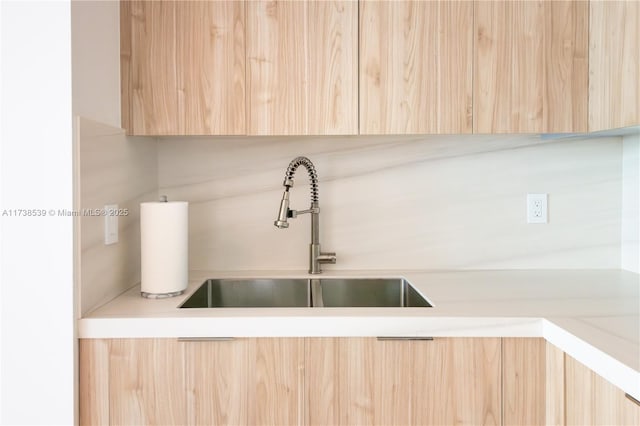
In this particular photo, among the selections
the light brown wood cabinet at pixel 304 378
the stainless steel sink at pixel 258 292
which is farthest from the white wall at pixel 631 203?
the stainless steel sink at pixel 258 292

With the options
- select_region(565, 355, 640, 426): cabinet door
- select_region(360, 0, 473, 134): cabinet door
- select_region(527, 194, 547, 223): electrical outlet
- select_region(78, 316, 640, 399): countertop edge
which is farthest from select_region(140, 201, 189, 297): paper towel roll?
select_region(527, 194, 547, 223): electrical outlet

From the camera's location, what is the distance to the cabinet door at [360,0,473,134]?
1.66 meters

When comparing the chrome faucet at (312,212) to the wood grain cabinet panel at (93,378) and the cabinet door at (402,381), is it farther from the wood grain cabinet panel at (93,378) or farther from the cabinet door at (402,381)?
the wood grain cabinet panel at (93,378)

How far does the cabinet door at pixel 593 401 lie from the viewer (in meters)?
1.00

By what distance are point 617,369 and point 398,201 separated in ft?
3.59

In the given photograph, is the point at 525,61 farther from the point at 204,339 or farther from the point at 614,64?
the point at 204,339

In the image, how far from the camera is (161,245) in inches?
61.6

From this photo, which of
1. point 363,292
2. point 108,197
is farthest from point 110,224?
point 363,292

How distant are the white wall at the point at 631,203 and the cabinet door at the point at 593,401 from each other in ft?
3.05

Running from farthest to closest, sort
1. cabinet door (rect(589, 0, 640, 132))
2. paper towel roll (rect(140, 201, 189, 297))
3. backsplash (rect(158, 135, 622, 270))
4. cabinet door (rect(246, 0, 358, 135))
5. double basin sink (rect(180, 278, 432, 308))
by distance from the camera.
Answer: backsplash (rect(158, 135, 622, 270))
double basin sink (rect(180, 278, 432, 308))
cabinet door (rect(246, 0, 358, 135))
paper towel roll (rect(140, 201, 189, 297))
cabinet door (rect(589, 0, 640, 132))

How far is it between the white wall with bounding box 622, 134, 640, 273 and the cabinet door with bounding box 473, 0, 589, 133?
44cm

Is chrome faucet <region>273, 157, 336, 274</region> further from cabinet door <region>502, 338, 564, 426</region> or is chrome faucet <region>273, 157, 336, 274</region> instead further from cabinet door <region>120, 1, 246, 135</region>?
cabinet door <region>502, 338, 564, 426</region>
